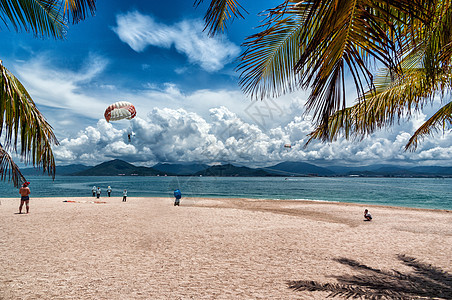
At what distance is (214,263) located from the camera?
21.3 ft

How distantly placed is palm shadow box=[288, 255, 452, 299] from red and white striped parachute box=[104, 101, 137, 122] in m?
21.1

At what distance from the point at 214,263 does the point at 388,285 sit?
394 centimetres

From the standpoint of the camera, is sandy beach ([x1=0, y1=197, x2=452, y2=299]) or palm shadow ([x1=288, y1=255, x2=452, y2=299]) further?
sandy beach ([x1=0, y1=197, x2=452, y2=299])

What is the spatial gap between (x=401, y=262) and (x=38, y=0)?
9.46m

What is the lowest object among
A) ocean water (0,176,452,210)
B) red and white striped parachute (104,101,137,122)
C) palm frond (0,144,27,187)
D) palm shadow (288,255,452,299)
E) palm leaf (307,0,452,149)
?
ocean water (0,176,452,210)

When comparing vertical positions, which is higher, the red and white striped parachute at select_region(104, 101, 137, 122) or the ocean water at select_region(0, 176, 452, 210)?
the red and white striped parachute at select_region(104, 101, 137, 122)

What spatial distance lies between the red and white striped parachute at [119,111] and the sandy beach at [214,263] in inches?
515

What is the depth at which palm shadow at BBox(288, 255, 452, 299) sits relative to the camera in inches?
182

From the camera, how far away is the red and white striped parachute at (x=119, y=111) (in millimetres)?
22031

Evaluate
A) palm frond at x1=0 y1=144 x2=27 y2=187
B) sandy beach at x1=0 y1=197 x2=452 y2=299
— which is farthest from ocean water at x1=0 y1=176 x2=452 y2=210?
palm frond at x1=0 y1=144 x2=27 y2=187

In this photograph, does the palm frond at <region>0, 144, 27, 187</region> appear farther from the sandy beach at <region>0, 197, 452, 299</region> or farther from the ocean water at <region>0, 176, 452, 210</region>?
the ocean water at <region>0, 176, 452, 210</region>

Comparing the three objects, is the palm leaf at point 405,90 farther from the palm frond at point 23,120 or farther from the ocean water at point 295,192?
the ocean water at point 295,192

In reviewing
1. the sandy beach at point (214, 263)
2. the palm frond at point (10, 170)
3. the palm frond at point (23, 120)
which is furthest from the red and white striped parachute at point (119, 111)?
the palm frond at point (23, 120)

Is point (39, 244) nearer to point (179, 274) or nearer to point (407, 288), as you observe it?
point (179, 274)
